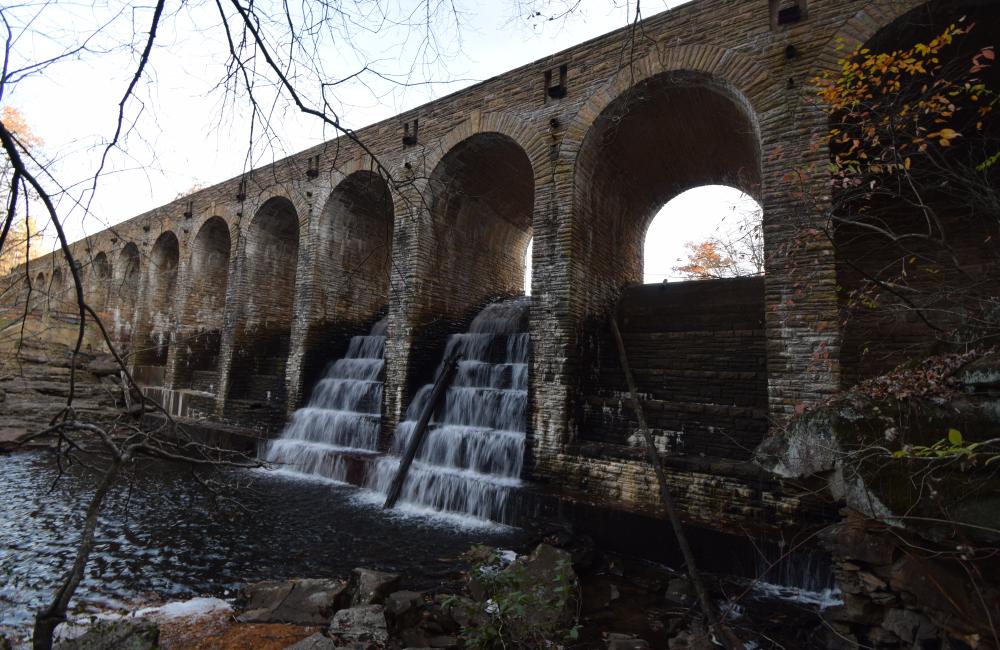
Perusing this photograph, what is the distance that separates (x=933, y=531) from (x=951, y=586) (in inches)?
14.5

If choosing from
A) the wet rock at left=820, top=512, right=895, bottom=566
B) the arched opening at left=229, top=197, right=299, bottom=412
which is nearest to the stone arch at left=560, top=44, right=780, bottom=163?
the wet rock at left=820, top=512, right=895, bottom=566

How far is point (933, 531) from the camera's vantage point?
251 centimetres

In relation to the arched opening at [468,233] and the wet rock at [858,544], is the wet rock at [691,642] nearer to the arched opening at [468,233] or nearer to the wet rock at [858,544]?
the wet rock at [858,544]

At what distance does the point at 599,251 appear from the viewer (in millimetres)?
8086

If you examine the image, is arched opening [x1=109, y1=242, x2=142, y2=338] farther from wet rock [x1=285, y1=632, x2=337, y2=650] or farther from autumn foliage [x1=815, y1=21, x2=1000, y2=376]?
autumn foliage [x1=815, y1=21, x2=1000, y2=376]

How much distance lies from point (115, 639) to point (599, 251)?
7.33 m

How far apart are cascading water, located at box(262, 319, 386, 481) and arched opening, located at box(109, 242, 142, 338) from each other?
498 inches

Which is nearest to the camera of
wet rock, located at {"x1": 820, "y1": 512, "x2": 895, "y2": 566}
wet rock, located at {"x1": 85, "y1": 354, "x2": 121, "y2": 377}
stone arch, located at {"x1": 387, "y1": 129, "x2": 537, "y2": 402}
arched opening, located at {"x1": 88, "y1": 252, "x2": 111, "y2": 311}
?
wet rock, located at {"x1": 820, "y1": 512, "x2": 895, "y2": 566}

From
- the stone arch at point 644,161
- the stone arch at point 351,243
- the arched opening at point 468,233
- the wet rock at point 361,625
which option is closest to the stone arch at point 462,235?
the arched opening at point 468,233

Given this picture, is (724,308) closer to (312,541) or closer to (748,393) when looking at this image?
(748,393)

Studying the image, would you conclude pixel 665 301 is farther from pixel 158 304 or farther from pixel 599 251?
pixel 158 304

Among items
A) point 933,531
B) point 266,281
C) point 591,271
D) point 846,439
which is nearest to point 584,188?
point 591,271

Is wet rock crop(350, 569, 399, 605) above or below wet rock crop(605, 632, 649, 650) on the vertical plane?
above

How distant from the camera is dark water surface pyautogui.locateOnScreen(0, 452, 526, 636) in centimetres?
405
